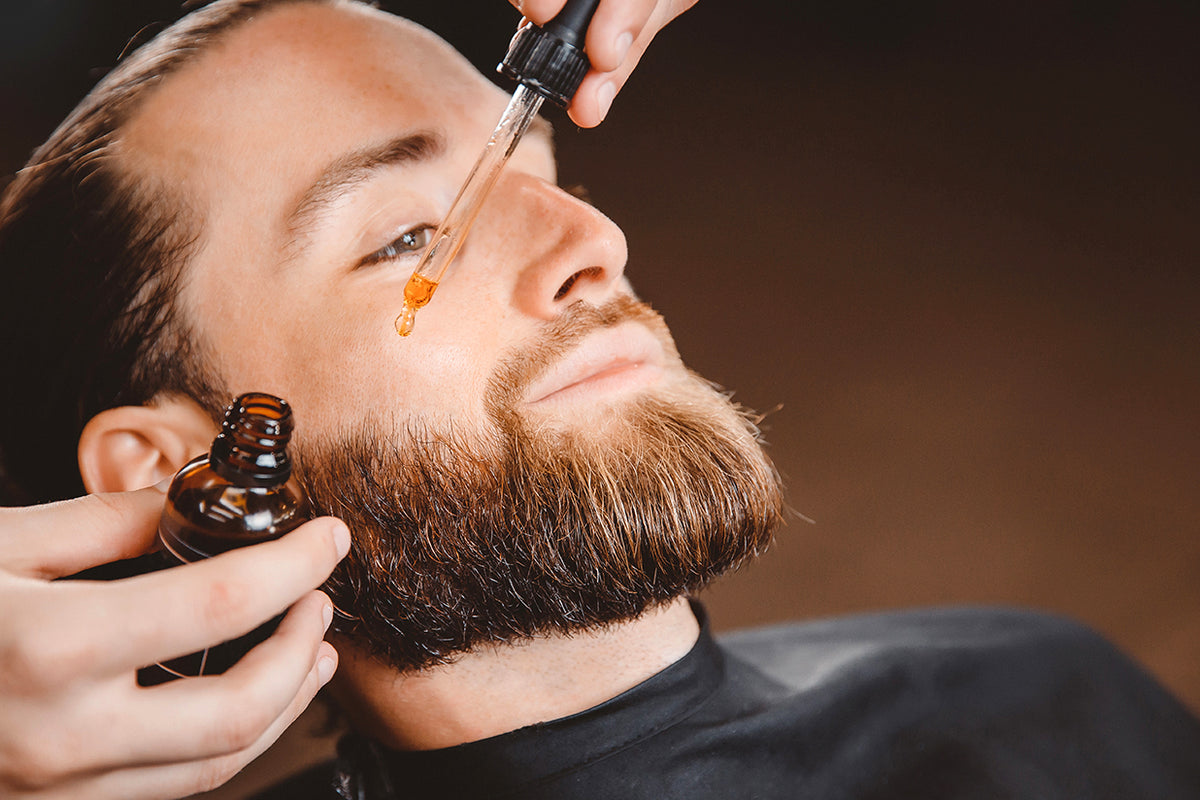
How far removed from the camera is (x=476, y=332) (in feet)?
3.43

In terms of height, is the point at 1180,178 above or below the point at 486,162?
above

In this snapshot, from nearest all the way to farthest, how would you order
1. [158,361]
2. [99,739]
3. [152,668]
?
→ [99,739], [152,668], [158,361]

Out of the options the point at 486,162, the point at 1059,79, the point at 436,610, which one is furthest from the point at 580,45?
the point at 1059,79

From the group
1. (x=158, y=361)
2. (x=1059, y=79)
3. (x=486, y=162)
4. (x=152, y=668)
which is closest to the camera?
(x=152, y=668)

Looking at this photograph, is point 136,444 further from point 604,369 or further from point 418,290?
point 604,369

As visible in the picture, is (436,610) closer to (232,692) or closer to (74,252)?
(232,692)

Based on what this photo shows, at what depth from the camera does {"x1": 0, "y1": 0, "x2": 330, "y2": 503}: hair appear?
1.12 meters

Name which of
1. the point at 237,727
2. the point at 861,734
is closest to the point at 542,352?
the point at 237,727

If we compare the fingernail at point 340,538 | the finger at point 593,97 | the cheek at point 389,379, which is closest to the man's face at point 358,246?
the cheek at point 389,379

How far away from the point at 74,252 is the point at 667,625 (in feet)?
2.98

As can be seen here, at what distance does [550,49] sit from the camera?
0.86 metres

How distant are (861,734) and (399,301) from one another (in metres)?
0.89

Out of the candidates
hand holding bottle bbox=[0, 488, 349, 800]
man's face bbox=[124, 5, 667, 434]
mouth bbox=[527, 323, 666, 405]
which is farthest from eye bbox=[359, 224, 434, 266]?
hand holding bottle bbox=[0, 488, 349, 800]

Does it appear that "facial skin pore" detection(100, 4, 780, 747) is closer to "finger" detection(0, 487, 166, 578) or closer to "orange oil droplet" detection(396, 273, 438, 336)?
"orange oil droplet" detection(396, 273, 438, 336)
